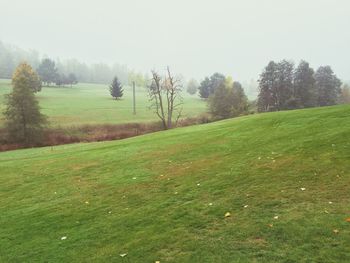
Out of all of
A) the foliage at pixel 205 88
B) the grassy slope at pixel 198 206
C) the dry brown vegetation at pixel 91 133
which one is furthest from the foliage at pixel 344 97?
the grassy slope at pixel 198 206

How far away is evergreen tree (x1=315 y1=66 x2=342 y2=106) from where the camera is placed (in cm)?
7638

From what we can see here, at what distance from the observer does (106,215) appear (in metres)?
10.4

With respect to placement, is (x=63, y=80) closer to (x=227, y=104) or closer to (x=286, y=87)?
(x=227, y=104)

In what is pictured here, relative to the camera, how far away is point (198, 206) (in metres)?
9.84

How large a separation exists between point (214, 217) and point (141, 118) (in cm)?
6742

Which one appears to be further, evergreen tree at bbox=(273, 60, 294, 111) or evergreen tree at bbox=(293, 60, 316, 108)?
evergreen tree at bbox=(273, 60, 294, 111)

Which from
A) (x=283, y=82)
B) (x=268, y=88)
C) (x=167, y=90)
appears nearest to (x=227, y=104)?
(x=268, y=88)

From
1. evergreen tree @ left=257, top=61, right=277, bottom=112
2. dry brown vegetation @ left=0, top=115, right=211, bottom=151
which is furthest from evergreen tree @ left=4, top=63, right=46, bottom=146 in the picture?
evergreen tree @ left=257, top=61, right=277, bottom=112

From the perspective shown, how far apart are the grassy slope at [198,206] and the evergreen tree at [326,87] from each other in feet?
209

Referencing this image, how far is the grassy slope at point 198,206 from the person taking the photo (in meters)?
7.38

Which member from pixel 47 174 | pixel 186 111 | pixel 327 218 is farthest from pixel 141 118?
pixel 327 218

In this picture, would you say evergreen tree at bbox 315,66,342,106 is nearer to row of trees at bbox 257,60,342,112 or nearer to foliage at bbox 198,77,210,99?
row of trees at bbox 257,60,342,112

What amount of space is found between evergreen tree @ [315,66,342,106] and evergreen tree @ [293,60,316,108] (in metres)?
6.57

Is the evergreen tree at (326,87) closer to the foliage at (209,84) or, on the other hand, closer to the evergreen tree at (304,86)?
the evergreen tree at (304,86)
